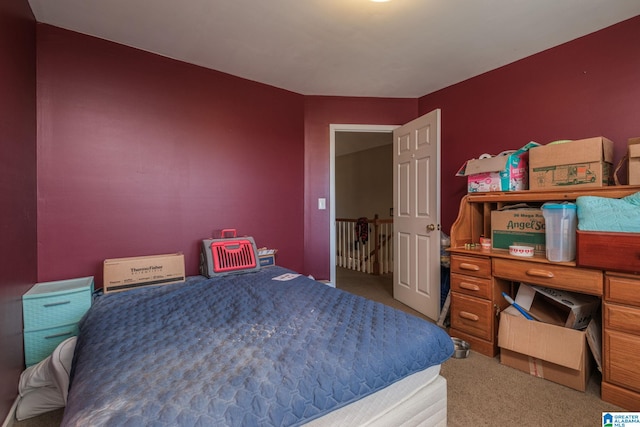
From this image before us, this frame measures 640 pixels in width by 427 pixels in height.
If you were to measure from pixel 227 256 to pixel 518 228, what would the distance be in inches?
92.4

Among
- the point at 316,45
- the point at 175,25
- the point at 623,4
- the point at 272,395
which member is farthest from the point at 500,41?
the point at 272,395

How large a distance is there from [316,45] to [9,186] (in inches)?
86.1

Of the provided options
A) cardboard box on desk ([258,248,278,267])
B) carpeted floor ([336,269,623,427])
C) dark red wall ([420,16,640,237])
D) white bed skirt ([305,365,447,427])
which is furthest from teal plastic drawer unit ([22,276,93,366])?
dark red wall ([420,16,640,237])

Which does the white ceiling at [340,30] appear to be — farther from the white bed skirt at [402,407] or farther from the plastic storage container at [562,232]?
the white bed skirt at [402,407]

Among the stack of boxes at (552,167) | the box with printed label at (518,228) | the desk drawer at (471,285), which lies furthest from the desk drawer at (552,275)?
the stack of boxes at (552,167)

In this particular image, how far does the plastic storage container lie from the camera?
181 cm

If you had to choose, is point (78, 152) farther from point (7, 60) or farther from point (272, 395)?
point (272, 395)

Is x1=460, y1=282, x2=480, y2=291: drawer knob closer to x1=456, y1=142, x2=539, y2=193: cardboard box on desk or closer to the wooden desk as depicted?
the wooden desk

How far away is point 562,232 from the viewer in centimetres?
183

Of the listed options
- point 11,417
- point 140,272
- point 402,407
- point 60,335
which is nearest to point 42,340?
point 60,335

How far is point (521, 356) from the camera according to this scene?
1.92 meters

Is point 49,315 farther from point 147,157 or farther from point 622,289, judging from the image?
point 622,289

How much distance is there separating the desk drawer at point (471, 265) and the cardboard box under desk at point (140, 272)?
2228 mm

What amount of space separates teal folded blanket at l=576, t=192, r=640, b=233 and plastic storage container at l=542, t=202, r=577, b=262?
9cm
